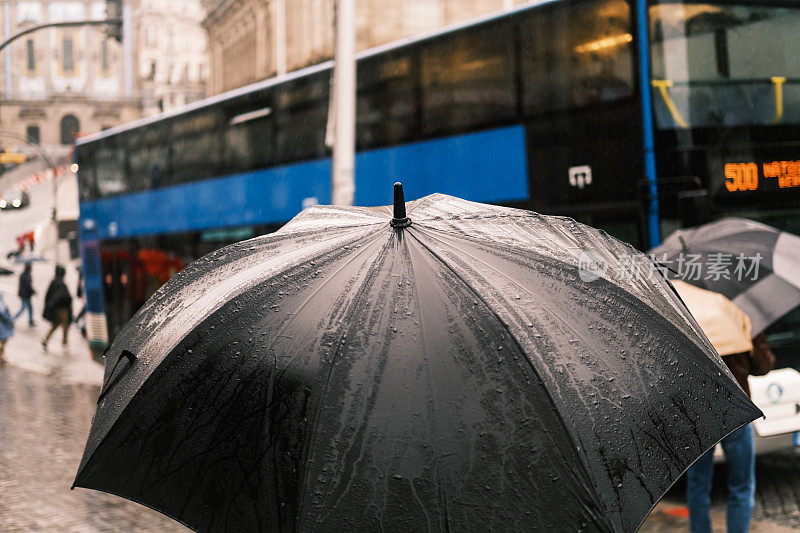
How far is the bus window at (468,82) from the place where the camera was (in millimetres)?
8679

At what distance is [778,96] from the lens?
775 centimetres

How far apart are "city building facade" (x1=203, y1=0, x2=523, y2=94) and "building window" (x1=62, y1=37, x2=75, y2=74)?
1753 inches

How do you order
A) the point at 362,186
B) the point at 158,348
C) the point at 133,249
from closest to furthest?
1. the point at 158,348
2. the point at 362,186
3. the point at 133,249

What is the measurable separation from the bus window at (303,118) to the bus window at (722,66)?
15.0 feet

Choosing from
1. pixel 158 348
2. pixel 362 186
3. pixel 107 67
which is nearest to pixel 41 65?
pixel 107 67

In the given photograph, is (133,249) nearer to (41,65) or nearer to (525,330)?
(525,330)

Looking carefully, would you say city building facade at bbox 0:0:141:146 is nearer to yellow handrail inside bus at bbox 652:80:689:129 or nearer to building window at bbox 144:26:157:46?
building window at bbox 144:26:157:46

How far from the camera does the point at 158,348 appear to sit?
211cm

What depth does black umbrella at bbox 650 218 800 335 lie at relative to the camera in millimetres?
4441

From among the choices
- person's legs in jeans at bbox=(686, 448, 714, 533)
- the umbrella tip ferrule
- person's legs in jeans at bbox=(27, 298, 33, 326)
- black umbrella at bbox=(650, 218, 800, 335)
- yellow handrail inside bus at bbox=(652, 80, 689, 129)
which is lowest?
person's legs in jeans at bbox=(686, 448, 714, 533)

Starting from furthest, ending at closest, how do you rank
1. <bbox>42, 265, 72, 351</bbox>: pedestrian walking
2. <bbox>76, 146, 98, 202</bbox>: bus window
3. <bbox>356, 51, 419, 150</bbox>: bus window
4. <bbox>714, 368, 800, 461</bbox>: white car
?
<bbox>42, 265, 72, 351</bbox>: pedestrian walking < <bbox>76, 146, 98, 202</bbox>: bus window < <bbox>356, 51, 419, 150</bbox>: bus window < <bbox>714, 368, 800, 461</bbox>: white car

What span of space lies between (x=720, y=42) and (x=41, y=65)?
3476 inches

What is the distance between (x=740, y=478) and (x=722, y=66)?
4304mm

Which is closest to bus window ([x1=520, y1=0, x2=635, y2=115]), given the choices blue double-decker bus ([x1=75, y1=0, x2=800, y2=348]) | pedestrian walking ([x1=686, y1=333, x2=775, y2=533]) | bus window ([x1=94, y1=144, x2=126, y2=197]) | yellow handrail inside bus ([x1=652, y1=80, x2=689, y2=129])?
blue double-decker bus ([x1=75, y1=0, x2=800, y2=348])
